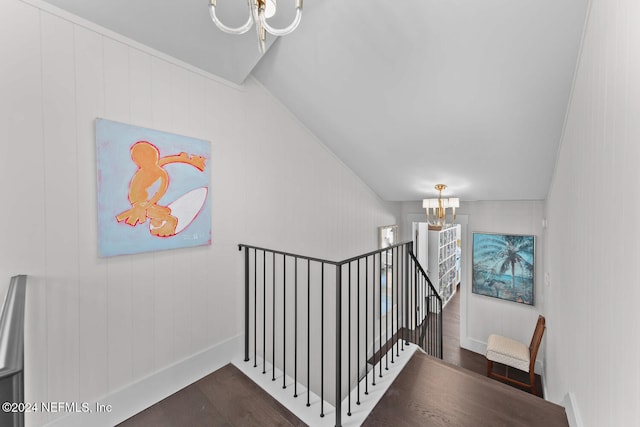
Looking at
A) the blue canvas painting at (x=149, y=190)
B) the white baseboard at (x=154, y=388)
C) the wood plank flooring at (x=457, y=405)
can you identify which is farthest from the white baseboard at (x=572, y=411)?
the blue canvas painting at (x=149, y=190)

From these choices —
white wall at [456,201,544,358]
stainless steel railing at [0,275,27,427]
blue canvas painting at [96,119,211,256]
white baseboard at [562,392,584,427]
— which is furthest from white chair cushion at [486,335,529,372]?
stainless steel railing at [0,275,27,427]

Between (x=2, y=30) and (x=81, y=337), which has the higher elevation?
(x=2, y=30)

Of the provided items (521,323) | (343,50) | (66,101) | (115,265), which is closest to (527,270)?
(521,323)

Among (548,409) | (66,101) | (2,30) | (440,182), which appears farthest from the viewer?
(440,182)

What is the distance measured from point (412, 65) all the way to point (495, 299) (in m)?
4.06

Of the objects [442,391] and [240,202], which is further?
[240,202]

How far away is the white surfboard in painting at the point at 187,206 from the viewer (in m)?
1.94

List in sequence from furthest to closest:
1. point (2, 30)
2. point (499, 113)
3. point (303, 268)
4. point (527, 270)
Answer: point (527, 270), point (303, 268), point (499, 113), point (2, 30)

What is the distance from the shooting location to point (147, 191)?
1.79 meters

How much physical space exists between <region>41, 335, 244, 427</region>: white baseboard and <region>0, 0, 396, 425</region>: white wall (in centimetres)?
5

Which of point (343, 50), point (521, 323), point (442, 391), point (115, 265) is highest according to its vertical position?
point (343, 50)

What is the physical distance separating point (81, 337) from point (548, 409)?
288cm

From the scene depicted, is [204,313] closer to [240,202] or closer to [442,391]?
[240,202]

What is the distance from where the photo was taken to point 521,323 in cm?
413
